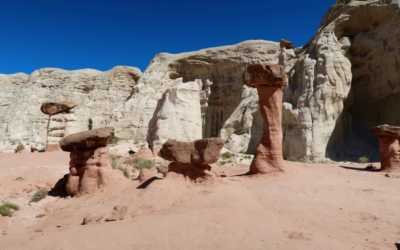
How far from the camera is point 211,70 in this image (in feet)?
87.9

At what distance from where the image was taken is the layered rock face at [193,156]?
256 inches

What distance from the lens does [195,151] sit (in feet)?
21.8

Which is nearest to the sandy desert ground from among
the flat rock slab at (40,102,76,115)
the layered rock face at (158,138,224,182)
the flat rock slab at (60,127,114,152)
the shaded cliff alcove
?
the layered rock face at (158,138,224,182)

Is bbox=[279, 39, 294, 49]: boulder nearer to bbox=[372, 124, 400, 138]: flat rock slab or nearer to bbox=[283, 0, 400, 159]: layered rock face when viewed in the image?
bbox=[283, 0, 400, 159]: layered rock face

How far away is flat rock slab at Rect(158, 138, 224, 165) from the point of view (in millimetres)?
6500

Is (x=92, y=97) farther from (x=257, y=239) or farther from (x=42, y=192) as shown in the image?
(x=257, y=239)

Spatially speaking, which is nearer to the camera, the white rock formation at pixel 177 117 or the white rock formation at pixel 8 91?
the white rock formation at pixel 177 117

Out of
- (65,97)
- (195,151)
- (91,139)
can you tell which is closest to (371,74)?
(195,151)

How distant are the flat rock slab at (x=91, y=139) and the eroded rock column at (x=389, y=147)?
28.9ft

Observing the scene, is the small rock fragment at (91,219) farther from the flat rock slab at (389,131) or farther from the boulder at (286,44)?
the boulder at (286,44)

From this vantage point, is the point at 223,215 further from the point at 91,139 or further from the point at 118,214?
the point at 91,139

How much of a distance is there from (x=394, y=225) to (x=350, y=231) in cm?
91

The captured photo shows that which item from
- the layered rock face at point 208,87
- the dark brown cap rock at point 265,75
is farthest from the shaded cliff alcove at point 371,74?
the dark brown cap rock at point 265,75

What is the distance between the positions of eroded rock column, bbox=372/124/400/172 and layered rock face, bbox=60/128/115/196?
28.7ft
